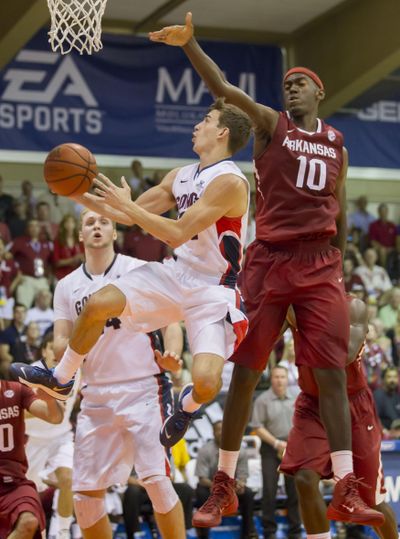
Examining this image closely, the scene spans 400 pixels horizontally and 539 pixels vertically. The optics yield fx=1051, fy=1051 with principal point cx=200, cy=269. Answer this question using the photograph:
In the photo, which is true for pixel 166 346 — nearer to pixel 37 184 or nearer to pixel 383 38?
pixel 383 38

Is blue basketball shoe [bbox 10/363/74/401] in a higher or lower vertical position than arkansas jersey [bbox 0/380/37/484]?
higher

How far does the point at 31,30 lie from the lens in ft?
52.5

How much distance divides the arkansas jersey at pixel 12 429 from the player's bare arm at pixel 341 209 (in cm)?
306

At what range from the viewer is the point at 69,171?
21.7 ft

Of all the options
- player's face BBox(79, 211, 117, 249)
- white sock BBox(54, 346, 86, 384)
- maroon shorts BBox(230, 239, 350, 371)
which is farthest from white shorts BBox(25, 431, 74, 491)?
maroon shorts BBox(230, 239, 350, 371)

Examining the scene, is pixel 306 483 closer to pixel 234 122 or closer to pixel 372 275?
pixel 234 122

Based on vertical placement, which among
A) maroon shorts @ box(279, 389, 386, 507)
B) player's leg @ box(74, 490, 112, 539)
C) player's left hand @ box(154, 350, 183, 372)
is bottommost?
player's leg @ box(74, 490, 112, 539)

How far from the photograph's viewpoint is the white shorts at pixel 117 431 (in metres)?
7.89

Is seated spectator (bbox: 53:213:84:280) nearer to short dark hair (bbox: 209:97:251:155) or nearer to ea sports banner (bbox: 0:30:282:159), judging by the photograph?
ea sports banner (bbox: 0:30:282:159)

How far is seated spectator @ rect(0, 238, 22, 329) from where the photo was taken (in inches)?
622

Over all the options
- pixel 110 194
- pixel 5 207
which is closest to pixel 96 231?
pixel 110 194

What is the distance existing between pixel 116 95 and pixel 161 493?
12116 millimetres

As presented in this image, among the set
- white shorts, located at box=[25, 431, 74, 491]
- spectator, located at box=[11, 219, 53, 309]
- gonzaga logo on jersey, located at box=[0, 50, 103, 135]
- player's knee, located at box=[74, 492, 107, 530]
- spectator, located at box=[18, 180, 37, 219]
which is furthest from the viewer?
gonzaga logo on jersey, located at box=[0, 50, 103, 135]

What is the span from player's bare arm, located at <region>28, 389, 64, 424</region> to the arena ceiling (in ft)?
32.4
